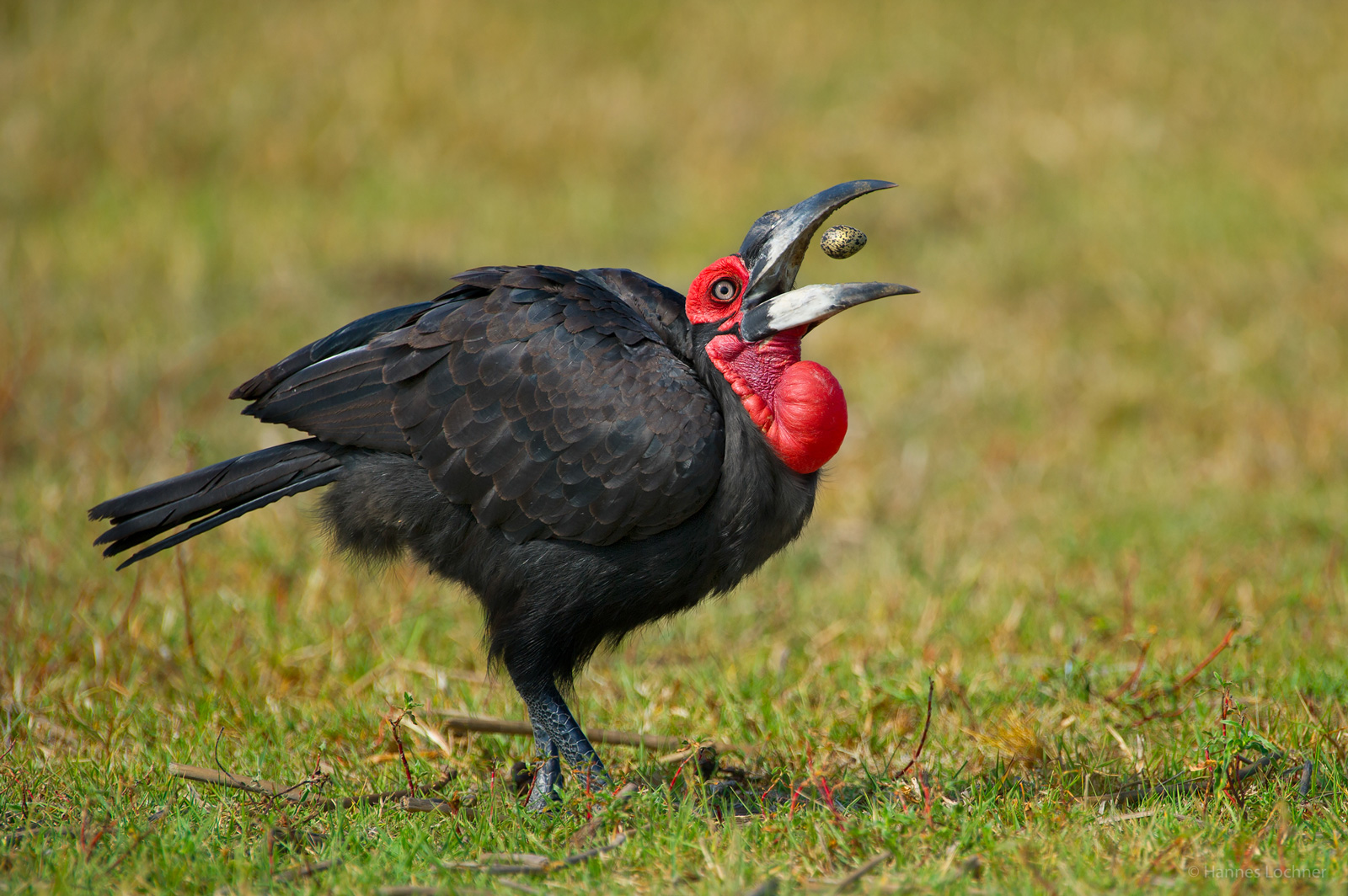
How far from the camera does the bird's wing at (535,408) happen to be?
2.95 m

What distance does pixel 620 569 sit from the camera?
3.02 m

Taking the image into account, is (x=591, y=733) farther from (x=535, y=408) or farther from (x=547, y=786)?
(x=535, y=408)

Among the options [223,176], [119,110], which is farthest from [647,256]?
[119,110]

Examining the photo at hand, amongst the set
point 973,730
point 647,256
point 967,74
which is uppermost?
point 967,74

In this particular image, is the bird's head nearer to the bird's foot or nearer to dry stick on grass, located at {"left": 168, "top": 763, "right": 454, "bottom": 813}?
the bird's foot

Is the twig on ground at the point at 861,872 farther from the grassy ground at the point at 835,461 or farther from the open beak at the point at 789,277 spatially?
the open beak at the point at 789,277

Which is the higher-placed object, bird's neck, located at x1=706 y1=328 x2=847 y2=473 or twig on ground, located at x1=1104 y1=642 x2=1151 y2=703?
bird's neck, located at x1=706 y1=328 x2=847 y2=473

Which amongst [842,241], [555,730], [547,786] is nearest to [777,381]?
[842,241]

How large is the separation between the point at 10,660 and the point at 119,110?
6598 millimetres

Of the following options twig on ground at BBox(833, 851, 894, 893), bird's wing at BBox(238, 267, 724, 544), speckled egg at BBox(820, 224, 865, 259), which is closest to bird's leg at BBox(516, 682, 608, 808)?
bird's wing at BBox(238, 267, 724, 544)

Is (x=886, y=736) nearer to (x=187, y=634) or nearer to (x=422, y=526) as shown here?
(x=422, y=526)

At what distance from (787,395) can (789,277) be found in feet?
1.15

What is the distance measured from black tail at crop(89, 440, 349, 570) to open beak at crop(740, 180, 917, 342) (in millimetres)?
1234

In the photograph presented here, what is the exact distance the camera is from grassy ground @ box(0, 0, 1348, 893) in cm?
275
